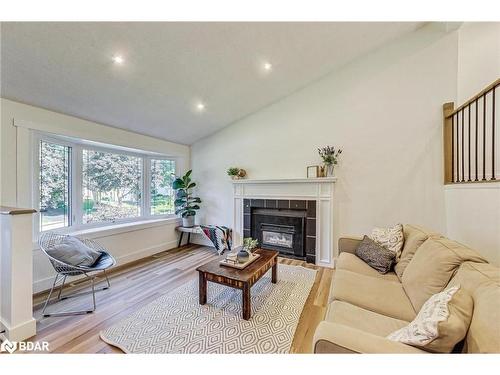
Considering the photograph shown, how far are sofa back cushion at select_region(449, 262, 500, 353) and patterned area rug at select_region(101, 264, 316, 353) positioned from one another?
1187mm

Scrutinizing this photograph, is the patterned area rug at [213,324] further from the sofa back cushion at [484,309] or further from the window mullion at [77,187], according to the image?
the window mullion at [77,187]

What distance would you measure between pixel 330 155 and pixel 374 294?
2284 millimetres

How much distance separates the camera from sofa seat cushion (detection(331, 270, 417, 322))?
1.52 meters

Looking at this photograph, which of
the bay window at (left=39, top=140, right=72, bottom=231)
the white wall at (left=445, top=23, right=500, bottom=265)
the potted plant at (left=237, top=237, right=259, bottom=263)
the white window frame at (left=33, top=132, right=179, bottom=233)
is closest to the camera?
the white wall at (left=445, top=23, right=500, bottom=265)

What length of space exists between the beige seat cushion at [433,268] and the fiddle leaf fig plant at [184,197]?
3.67 metres

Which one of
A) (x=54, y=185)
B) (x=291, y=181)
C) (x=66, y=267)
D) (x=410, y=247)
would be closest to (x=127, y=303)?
(x=66, y=267)

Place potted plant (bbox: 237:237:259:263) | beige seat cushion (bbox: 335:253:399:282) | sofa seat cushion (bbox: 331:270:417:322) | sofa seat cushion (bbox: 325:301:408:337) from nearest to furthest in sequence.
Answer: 1. sofa seat cushion (bbox: 325:301:408:337)
2. sofa seat cushion (bbox: 331:270:417:322)
3. beige seat cushion (bbox: 335:253:399:282)
4. potted plant (bbox: 237:237:259:263)

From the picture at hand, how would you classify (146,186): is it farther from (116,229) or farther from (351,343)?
(351,343)

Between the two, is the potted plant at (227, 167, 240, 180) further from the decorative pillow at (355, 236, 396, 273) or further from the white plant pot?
the decorative pillow at (355, 236, 396, 273)

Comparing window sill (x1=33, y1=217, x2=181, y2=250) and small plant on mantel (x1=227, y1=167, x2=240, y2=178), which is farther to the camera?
small plant on mantel (x1=227, y1=167, x2=240, y2=178)

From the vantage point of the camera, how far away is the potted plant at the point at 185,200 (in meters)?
4.41

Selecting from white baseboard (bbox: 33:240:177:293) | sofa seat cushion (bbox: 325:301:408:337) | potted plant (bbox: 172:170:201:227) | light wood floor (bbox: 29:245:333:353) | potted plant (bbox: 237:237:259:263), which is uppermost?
potted plant (bbox: 172:170:201:227)

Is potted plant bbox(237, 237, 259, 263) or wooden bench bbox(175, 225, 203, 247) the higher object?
potted plant bbox(237, 237, 259, 263)

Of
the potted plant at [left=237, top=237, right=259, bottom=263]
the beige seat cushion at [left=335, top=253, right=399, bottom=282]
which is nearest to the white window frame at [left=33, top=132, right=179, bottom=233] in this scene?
the potted plant at [left=237, top=237, right=259, bottom=263]
